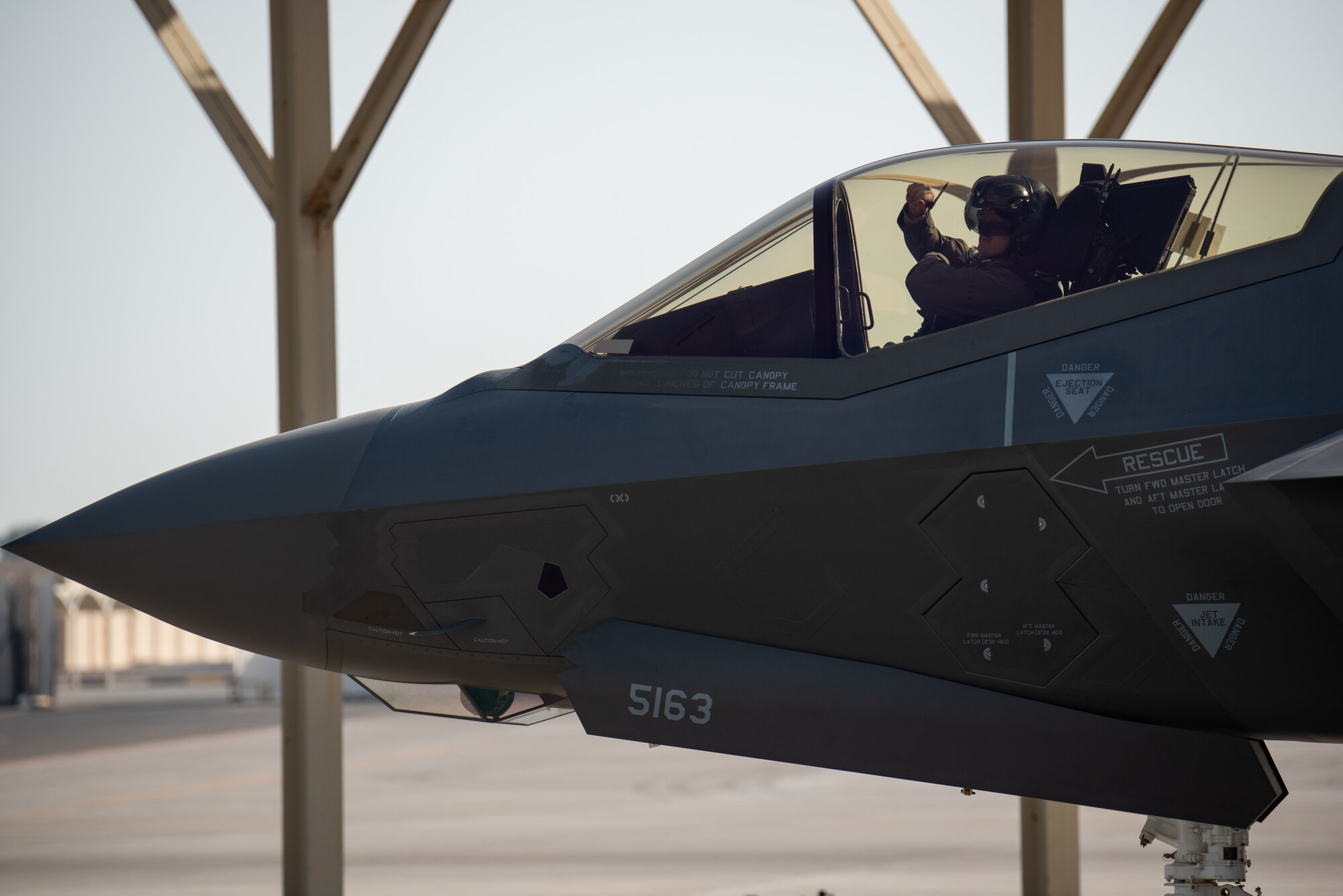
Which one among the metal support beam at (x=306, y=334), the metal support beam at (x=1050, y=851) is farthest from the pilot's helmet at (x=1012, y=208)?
the metal support beam at (x=306, y=334)

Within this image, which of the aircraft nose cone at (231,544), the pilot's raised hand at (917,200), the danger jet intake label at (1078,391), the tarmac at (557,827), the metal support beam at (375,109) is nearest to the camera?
the danger jet intake label at (1078,391)

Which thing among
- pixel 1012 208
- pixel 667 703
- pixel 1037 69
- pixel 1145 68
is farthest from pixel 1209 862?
pixel 1145 68

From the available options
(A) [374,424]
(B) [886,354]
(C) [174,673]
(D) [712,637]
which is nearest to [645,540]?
(D) [712,637]

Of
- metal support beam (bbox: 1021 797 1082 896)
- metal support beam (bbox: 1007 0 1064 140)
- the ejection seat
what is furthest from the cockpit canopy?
metal support beam (bbox: 1021 797 1082 896)

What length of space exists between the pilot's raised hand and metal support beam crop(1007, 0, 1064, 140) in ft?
10.1

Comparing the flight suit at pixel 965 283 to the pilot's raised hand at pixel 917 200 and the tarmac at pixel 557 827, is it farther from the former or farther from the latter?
the tarmac at pixel 557 827

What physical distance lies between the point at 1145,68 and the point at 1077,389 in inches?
169

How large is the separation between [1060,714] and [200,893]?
24.7 ft

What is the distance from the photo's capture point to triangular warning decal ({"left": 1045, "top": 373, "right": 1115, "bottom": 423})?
3025 millimetres

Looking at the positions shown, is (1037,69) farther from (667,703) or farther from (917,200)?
(667,703)

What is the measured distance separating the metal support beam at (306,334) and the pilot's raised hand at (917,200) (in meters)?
4.04

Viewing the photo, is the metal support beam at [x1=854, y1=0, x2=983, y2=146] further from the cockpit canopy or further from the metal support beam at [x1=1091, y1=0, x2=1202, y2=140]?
the cockpit canopy

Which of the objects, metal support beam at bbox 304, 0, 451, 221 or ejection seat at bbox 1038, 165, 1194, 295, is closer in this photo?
ejection seat at bbox 1038, 165, 1194, 295

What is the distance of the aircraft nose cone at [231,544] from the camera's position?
3791 mm
